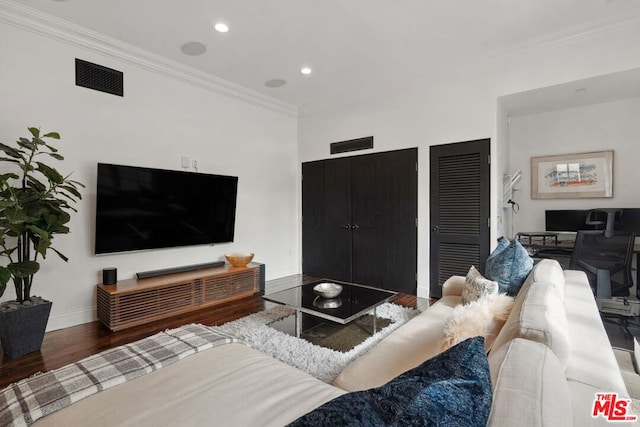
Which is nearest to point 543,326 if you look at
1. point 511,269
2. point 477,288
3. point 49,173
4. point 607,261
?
point 477,288

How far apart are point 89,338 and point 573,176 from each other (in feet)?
19.5

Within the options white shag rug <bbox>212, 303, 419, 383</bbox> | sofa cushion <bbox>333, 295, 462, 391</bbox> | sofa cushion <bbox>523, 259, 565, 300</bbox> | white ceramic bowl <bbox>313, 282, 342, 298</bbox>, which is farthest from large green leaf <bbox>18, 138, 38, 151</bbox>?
sofa cushion <bbox>523, 259, 565, 300</bbox>

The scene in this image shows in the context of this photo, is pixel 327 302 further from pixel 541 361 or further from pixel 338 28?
pixel 338 28

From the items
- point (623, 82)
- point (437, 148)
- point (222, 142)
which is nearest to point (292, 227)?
point (222, 142)

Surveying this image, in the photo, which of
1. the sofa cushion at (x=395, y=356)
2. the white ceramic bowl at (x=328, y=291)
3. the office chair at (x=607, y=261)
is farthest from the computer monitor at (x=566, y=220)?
the white ceramic bowl at (x=328, y=291)

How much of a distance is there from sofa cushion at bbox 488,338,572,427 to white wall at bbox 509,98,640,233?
14.0 ft

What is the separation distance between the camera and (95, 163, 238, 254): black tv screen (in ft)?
10.4

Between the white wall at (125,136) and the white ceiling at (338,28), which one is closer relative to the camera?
the white ceiling at (338,28)

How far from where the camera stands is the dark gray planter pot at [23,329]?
7.80 feet

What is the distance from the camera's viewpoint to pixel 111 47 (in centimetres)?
321

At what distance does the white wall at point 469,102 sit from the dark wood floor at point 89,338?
5.73 feet

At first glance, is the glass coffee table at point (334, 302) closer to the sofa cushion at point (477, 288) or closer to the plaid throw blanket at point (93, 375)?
the sofa cushion at point (477, 288)

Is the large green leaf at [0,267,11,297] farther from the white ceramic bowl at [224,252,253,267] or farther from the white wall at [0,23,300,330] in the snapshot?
the white ceramic bowl at [224,252,253,267]

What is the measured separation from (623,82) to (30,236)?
229 inches
